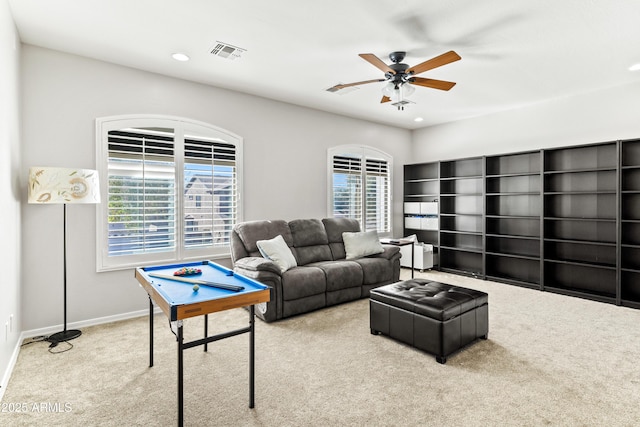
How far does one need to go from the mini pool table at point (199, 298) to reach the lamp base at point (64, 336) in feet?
3.76

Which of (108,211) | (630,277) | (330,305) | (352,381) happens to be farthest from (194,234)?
(630,277)

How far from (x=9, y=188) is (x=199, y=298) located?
2054mm

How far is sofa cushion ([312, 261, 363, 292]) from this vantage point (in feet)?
13.4

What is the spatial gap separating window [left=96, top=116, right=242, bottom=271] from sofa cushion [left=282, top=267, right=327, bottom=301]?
3.92ft

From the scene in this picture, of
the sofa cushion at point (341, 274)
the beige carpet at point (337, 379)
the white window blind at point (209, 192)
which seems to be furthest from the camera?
the white window blind at point (209, 192)

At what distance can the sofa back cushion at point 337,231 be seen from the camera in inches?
195

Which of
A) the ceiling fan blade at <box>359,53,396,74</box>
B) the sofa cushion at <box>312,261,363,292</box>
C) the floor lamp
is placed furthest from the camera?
the sofa cushion at <box>312,261,363,292</box>

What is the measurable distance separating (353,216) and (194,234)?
9.38 feet

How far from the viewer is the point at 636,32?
3.02 m

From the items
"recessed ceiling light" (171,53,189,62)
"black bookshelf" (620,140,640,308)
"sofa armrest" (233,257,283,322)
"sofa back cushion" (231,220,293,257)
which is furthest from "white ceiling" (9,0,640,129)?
"sofa armrest" (233,257,283,322)

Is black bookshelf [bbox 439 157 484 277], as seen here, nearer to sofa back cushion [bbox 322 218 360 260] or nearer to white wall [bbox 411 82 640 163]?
white wall [bbox 411 82 640 163]

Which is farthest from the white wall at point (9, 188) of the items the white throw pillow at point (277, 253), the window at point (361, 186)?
the window at point (361, 186)

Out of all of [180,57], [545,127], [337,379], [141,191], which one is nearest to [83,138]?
[141,191]

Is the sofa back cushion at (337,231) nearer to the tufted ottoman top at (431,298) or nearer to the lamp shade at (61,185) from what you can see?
the tufted ottoman top at (431,298)
